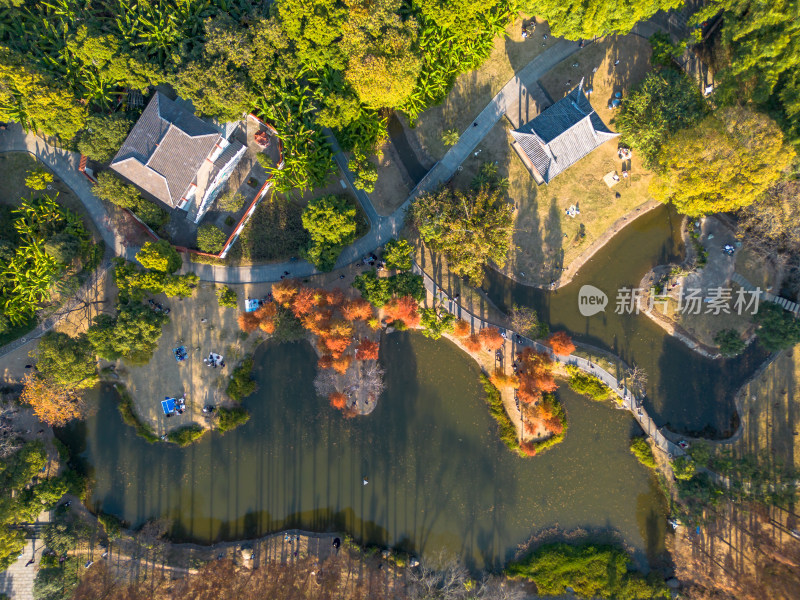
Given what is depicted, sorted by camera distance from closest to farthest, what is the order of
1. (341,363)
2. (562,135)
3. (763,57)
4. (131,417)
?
(763,57)
(562,135)
(341,363)
(131,417)

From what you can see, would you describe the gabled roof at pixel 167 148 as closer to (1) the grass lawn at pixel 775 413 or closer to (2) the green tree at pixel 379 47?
(2) the green tree at pixel 379 47

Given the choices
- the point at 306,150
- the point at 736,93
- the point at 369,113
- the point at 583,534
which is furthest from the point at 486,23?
the point at 583,534

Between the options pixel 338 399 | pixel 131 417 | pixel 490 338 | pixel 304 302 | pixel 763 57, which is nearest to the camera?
pixel 763 57

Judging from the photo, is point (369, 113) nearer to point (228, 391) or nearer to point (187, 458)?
point (228, 391)

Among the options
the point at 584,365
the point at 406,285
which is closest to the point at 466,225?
the point at 406,285

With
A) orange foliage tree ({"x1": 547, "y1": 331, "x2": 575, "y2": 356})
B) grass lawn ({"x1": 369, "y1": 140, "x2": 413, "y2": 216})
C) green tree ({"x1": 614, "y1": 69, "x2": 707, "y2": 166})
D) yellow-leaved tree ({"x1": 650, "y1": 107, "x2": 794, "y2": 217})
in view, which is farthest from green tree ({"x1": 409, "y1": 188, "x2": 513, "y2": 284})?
yellow-leaved tree ({"x1": 650, "y1": 107, "x2": 794, "y2": 217})

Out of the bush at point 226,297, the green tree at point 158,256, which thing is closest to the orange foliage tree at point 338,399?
the bush at point 226,297

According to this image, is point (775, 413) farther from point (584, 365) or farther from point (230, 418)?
point (230, 418)
